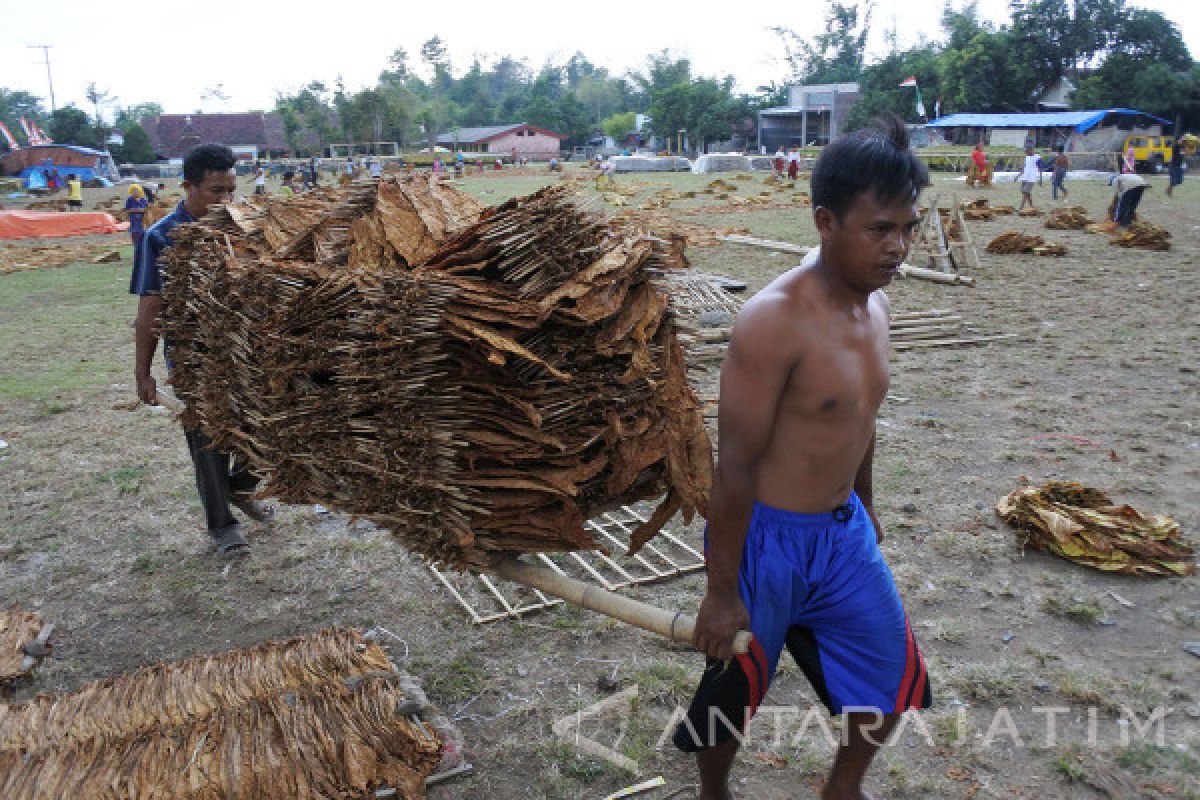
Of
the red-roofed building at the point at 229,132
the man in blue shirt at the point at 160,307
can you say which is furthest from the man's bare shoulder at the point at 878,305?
the red-roofed building at the point at 229,132

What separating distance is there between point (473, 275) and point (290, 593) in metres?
2.36

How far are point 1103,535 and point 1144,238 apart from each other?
38.9ft

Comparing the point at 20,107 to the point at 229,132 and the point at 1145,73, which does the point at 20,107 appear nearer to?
the point at 229,132

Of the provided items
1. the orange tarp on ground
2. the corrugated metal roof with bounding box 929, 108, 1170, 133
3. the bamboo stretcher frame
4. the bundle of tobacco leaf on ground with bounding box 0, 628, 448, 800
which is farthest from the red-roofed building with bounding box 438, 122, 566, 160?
the bundle of tobacco leaf on ground with bounding box 0, 628, 448, 800

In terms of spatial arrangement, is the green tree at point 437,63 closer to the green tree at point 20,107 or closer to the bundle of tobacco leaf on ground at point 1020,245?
the green tree at point 20,107

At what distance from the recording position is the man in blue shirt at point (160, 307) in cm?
383

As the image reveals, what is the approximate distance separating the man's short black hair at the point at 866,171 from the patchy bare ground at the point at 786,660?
182cm

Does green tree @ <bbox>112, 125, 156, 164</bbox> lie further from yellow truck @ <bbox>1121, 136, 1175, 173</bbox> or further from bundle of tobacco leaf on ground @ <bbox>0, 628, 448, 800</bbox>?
bundle of tobacco leaf on ground @ <bbox>0, 628, 448, 800</bbox>

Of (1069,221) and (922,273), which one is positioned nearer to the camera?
(922,273)

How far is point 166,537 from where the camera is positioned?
4.45 m

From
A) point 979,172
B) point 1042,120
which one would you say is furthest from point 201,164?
point 1042,120

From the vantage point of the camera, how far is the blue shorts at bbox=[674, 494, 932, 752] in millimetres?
2113

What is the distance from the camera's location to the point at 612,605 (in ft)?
7.48

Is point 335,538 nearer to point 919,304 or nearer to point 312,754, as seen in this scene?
point 312,754
